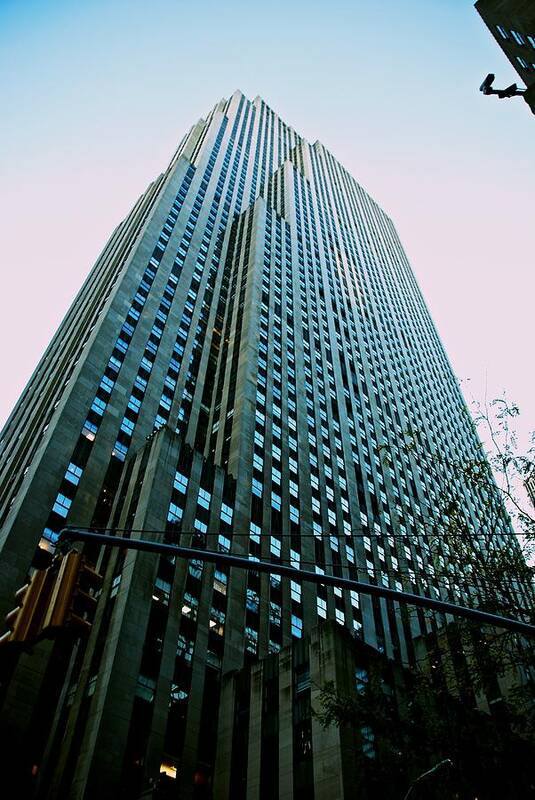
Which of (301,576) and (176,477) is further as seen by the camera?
(176,477)

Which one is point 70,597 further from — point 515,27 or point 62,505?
point 62,505

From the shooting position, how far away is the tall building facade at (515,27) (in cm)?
2564

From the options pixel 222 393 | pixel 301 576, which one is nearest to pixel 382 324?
pixel 222 393

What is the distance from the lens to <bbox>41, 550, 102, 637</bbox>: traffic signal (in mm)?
6758

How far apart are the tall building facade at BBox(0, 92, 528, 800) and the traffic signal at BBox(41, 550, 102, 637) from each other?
58.6 inches

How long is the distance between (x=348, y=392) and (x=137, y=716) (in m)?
59.5

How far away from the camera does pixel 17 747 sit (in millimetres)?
36219

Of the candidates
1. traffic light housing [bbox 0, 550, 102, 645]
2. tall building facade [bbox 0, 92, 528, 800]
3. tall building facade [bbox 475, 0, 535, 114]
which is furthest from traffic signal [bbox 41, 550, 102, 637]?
tall building facade [bbox 475, 0, 535, 114]

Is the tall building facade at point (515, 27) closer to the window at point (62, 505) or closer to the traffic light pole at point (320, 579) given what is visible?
the traffic light pole at point (320, 579)

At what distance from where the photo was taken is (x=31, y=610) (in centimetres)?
699

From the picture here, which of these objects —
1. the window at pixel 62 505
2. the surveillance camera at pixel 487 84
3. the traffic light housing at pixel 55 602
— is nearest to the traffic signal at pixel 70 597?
the traffic light housing at pixel 55 602

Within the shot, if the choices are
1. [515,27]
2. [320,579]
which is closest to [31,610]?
[320,579]

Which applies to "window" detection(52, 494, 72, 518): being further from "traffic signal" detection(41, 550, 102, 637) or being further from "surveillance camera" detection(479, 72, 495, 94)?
"traffic signal" detection(41, 550, 102, 637)

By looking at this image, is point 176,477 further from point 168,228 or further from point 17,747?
point 168,228
